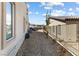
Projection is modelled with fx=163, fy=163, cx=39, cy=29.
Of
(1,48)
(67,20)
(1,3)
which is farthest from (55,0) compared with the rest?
(67,20)

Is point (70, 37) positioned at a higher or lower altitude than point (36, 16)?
lower

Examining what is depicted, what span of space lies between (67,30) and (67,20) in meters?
0.56

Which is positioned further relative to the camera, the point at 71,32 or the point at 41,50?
the point at 71,32

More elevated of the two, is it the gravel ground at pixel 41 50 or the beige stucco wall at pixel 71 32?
the beige stucco wall at pixel 71 32

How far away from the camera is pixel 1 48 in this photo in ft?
9.18

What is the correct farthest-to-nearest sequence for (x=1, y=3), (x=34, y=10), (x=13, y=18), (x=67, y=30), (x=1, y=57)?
(x=67, y=30), (x=34, y=10), (x=13, y=18), (x=1, y=57), (x=1, y=3)

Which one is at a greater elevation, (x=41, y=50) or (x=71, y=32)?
(x=71, y=32)

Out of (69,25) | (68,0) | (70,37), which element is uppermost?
(68,0)

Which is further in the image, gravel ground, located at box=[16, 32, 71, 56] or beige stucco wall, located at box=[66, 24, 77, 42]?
beige stucco wall, located at box=[66, 24, 77, 42]

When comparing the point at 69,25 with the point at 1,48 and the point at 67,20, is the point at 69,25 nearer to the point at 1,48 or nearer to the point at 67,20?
the point at 67,20

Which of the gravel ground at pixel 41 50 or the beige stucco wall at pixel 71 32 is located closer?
the gravel ground at pixel 41 50

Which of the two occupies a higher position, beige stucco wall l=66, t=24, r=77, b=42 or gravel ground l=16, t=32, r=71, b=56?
beige stucco wall l=66, t=24, r=77, b=42

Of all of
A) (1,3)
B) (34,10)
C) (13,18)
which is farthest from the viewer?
(34,10)

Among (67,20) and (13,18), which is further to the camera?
(67,20)
